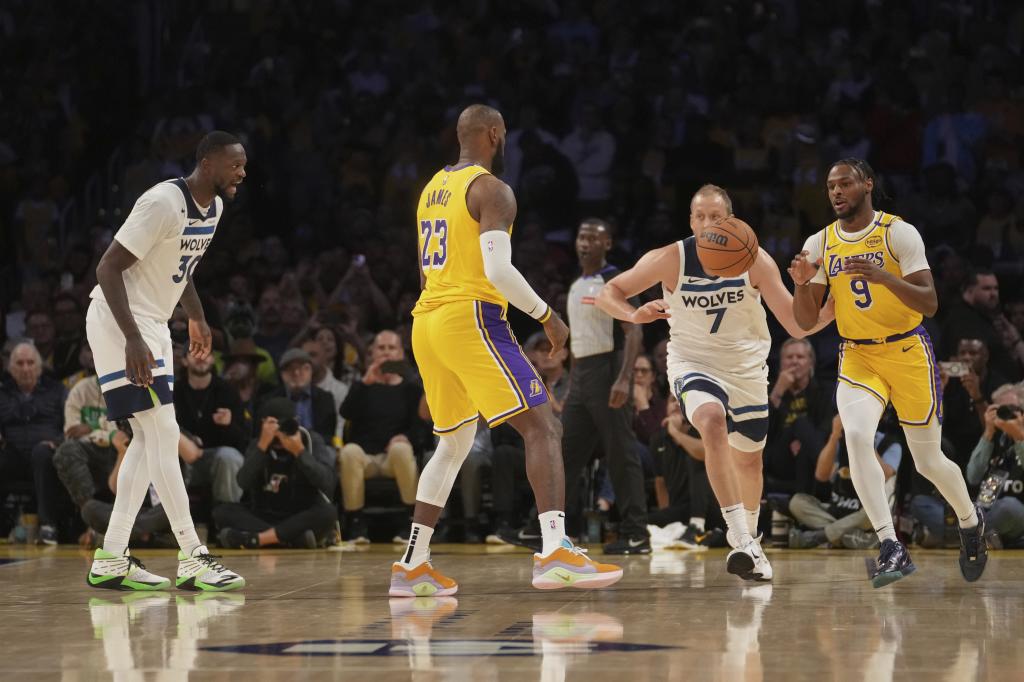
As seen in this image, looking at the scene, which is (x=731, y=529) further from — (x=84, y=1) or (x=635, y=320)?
(x=84, y=1)

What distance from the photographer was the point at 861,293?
22.3 ft

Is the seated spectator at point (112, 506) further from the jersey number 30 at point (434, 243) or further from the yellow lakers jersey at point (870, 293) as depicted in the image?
the yellow lakers jersey at point (870, 293)

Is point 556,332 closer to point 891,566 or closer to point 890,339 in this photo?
point 890,339

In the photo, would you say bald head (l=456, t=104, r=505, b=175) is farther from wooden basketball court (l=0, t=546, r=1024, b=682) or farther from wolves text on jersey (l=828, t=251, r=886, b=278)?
wooden basketball court (l=0, t=546, r=1024, b=682)

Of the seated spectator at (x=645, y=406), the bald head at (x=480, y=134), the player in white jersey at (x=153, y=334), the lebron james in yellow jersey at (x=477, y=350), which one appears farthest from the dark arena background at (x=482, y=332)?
the bald head at (x=480, y=134)

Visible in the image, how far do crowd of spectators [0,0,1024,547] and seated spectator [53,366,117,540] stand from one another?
20 mm

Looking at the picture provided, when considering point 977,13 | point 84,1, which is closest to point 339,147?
point 84,1

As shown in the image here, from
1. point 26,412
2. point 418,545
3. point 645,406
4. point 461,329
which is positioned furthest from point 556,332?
point 26,412

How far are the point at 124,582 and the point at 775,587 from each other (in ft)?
9.92

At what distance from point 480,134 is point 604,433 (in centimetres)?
317

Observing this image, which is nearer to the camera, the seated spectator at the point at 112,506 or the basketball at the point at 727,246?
the basketball at the point at 727,246

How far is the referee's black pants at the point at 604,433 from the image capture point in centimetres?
907

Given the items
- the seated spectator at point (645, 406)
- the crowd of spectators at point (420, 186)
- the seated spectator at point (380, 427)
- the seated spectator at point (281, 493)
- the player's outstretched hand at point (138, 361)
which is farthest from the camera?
the seated spectator at point (645, 406)

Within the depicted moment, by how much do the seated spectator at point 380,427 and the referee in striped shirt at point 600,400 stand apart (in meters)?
1.56
